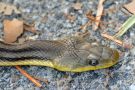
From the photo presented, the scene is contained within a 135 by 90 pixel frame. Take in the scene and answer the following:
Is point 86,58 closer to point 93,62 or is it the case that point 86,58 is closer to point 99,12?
point 93,62

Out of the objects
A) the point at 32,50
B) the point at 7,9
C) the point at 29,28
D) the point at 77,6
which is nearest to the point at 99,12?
the point at 77,6

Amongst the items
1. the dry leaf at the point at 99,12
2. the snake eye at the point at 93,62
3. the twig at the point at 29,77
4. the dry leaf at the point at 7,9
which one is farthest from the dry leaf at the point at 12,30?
the snake eye at the point at 93,62

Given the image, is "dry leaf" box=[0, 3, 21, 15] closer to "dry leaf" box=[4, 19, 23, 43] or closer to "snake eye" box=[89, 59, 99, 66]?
"dry leaf" box=[4, 19, 23, 43]

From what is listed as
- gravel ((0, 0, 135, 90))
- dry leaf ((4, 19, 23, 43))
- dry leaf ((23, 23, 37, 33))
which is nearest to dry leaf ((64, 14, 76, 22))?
gravel ((0, 0, 135, 90))

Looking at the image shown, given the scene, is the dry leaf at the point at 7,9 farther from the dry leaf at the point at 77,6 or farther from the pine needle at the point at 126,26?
the pine needle at the point at 126,26

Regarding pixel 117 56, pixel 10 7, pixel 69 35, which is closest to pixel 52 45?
pixel 69 35

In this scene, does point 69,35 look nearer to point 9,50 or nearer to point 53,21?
point 53,21

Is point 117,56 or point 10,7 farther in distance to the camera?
point 10,7
